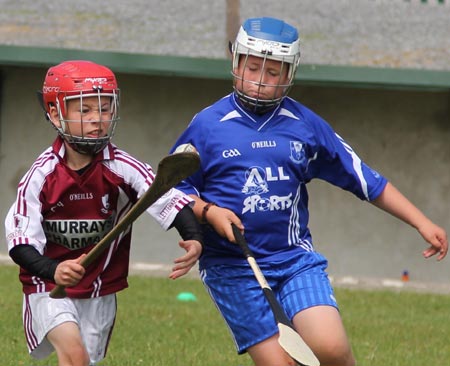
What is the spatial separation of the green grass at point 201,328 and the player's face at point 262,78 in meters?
2.24

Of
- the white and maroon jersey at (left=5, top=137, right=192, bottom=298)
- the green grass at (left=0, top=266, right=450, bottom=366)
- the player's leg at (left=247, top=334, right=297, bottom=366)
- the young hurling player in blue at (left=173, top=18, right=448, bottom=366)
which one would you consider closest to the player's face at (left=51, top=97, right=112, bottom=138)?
the white and maroon jersey at (left=5, top=137, right=192, bottom=298)

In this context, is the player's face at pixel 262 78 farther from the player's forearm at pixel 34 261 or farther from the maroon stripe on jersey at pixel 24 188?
the player's forearm at pixel 34 261

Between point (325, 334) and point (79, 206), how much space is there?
1.25 metres

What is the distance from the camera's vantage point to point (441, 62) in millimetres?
15086

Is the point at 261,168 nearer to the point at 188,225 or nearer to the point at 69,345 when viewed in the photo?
the point at 188,225

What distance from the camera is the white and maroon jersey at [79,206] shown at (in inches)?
216

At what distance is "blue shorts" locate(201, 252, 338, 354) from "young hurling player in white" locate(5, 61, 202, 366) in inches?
16.0

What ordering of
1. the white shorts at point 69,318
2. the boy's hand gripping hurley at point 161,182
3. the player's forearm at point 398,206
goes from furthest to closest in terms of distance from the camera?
1. the player's forearm at point 398,206
2. the white shorts at point 69,318
3. the boy's hand gripping hurley at point 161,182

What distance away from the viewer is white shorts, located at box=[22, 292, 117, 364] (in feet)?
18.3

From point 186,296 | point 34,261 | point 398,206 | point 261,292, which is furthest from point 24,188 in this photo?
point 186,296

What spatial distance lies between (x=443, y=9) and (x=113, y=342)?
8462mm

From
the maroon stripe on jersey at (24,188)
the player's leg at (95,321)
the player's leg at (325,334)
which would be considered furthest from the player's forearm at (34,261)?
the player's leg at (325,334)

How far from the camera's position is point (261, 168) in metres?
5.77

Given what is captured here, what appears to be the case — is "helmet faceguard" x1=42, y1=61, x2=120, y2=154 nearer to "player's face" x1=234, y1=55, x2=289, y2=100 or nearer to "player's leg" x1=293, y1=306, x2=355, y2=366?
"player's face" x1=234, y1=55, x2=289, y2=100
